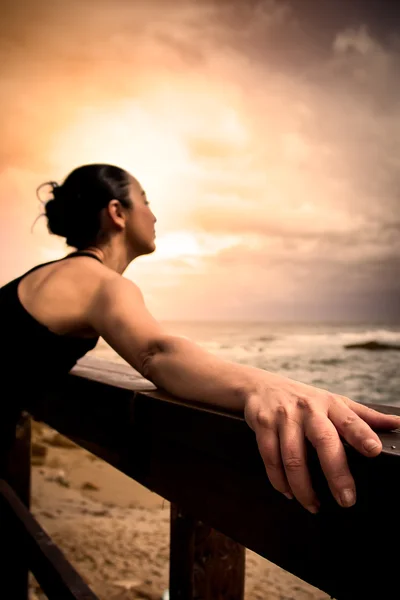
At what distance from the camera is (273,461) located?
1.71 ft

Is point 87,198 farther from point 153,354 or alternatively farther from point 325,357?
point 325,357

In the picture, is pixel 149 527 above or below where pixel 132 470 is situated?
below

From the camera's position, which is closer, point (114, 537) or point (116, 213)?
point (116, 213)

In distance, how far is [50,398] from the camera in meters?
1.43

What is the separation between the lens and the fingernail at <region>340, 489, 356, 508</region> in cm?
Result: 46

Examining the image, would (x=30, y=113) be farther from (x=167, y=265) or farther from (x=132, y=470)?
(x=167, y=265)

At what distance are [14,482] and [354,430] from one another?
2.03 m

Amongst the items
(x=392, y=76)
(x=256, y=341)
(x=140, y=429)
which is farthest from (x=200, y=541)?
(x=392, y=76)

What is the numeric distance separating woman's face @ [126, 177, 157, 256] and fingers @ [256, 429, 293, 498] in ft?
4.50

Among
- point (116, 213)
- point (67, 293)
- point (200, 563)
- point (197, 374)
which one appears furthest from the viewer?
point (116, 213)

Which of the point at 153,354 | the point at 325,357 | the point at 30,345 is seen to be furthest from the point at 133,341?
the point at 325,357

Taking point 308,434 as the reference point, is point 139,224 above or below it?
above

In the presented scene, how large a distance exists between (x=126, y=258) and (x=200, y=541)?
1052mm

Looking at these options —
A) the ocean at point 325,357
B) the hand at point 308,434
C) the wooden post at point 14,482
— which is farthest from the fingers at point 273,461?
the ocean at point 325,357
